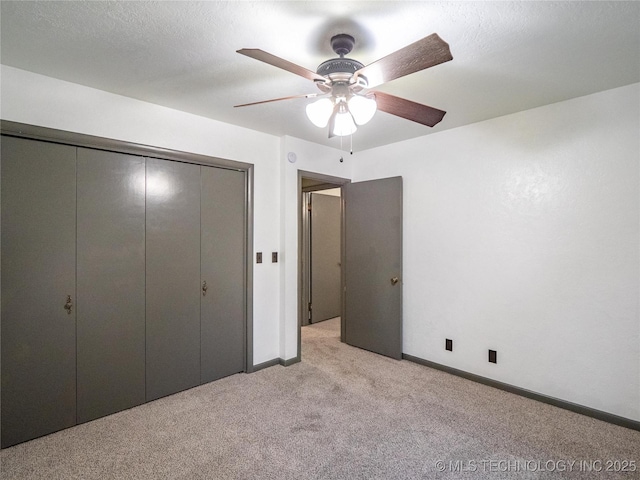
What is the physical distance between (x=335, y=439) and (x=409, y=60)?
226 cm

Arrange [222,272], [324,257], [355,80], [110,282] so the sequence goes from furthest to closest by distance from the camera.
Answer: [324,257]
[222,272]
[110,282]
[355,80]

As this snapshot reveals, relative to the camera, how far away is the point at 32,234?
7.16 ft

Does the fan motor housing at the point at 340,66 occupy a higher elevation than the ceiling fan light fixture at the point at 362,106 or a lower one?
higher

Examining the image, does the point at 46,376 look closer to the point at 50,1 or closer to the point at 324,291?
the point at 50,1

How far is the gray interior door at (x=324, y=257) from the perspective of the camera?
16.9ft

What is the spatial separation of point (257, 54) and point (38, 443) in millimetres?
2733

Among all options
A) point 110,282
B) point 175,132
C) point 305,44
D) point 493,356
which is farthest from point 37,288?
point 493,356

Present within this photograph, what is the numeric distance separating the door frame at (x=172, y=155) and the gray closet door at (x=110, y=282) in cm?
7

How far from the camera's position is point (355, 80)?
170cm

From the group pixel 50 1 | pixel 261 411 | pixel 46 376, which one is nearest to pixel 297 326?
pixel 261 411

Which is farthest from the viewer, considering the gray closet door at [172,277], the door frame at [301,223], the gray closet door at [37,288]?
the door frame at [301,223]

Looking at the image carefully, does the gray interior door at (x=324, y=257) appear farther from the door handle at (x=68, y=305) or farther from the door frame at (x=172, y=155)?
the door handle at (x=68, y=305)

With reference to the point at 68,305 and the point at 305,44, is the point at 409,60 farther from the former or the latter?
the point at 68,305


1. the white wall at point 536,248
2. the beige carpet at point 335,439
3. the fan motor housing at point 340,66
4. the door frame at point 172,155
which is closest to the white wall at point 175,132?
the door frame at point 172,155
